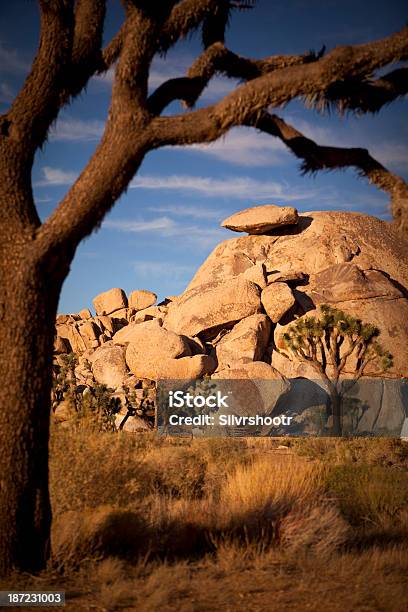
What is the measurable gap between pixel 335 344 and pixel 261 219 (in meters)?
12.6

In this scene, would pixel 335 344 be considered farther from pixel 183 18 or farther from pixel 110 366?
pixel 183 18

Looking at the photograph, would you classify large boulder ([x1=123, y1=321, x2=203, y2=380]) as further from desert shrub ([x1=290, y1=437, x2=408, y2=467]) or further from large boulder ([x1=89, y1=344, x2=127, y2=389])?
desert shrub ([x1=290, y1=437, x2=408, y2=467])

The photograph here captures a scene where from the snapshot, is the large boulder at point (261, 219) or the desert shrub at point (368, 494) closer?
the desert shrub at point (368, 494)

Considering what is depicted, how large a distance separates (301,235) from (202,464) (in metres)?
26.6

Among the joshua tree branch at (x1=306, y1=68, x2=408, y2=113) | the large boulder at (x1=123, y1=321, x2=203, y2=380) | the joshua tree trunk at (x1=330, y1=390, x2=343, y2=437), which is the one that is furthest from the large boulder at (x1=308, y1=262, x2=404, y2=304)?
the joshua tree branch at (x1=306, y1=68, x2=408, y2=113)

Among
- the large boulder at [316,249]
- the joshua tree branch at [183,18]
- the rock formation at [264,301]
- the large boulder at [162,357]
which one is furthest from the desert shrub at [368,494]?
the large boulder at [316,249]

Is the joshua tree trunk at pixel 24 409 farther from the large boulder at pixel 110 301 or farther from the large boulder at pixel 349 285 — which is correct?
the large boulder at pixel 110 301

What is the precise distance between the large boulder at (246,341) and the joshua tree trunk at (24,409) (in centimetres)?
2527

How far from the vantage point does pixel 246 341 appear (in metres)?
31.3

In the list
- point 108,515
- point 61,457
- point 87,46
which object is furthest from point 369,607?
point 87,46

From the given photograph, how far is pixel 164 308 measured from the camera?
140 ft

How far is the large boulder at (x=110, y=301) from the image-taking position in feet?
151

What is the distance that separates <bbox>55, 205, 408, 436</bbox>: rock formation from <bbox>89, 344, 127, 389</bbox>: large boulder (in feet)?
0.19

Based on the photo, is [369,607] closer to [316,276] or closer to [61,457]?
[61,457]
